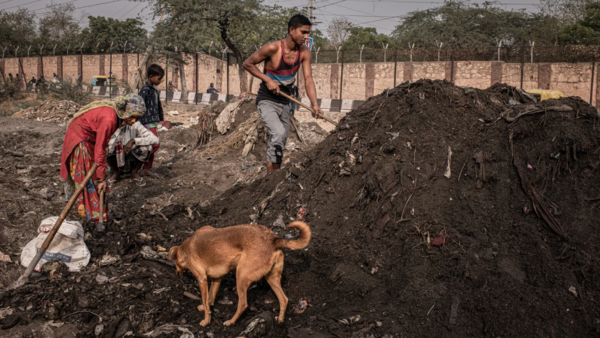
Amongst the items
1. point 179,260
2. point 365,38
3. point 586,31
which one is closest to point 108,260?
point 179,260

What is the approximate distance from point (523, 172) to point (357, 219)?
1.45 meters

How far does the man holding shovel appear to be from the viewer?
5.30m

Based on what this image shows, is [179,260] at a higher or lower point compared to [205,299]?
higher

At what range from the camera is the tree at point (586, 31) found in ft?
80.7

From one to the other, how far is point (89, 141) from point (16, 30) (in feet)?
168

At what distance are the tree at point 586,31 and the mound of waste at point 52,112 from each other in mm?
25244

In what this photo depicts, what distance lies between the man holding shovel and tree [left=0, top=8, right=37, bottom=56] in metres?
44.5

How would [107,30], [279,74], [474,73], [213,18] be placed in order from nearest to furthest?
1. [279,74]
2. [213,18]
3. [474,73]
4. [107,30]

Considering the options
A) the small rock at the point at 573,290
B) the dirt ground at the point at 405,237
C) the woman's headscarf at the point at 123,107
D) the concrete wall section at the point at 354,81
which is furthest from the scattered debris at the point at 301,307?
the concrete wall section at the point at 354,81

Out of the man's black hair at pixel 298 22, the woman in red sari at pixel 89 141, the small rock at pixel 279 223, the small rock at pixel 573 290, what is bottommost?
the small rock at pixel 573 290

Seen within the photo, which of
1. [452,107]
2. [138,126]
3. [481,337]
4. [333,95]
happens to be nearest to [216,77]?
[333,95]

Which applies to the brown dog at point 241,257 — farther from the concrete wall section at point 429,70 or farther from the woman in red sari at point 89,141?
the concrete wall section at point 429,70

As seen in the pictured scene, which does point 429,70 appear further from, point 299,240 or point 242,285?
point 242,285

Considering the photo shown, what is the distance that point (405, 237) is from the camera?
144 inches
